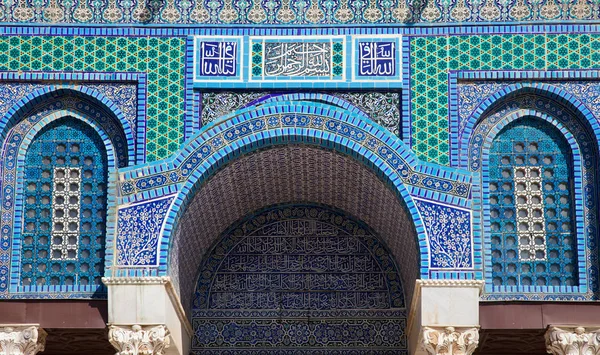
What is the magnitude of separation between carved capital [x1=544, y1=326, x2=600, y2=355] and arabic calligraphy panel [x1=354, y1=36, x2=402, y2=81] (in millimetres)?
3113

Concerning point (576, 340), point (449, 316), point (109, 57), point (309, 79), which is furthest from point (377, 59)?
point (576, 340)

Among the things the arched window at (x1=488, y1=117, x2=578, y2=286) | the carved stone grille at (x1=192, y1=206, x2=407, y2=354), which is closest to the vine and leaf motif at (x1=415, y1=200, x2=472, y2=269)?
the arched window at (x1=488, y1=117, x2=578, y2=286)

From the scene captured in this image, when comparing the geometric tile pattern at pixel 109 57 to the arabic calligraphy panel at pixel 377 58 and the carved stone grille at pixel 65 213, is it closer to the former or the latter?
the carved stone grille at pixel 65 213

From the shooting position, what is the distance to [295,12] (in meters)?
16.2

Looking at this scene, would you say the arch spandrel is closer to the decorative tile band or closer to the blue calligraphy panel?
the decorative tile band

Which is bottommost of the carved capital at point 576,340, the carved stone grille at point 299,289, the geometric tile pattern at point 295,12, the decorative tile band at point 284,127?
the carved capital at point 576,340

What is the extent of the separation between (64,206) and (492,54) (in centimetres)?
476

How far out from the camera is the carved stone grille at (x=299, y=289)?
17.0 metres

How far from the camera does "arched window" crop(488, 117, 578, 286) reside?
15859mm

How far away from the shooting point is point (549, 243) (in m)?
15.9

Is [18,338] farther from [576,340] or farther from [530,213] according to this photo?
[576,340]

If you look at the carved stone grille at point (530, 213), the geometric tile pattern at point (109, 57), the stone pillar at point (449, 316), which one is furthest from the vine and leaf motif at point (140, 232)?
the carved stone grille at point (530, 213)

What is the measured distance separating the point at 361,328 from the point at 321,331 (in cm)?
45

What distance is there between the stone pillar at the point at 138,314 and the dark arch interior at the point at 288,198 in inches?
20.3
